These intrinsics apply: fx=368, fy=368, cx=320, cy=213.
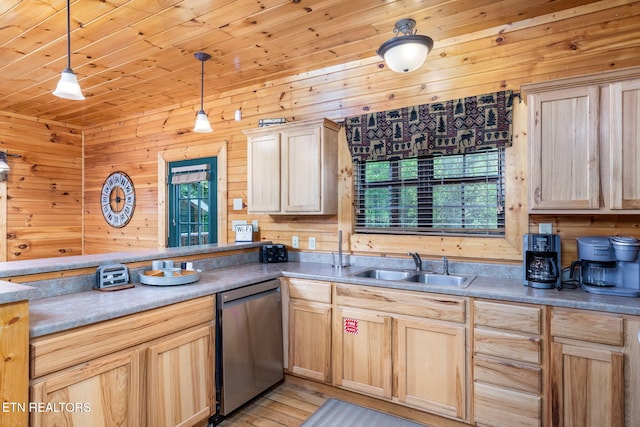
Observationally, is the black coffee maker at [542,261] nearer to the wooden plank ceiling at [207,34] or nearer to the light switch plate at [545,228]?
the light switch plate at [545,228]

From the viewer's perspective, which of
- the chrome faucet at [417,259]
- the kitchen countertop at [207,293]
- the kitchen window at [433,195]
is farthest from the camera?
the chrome faucet at [417,259]

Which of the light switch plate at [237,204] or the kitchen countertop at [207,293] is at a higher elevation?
the light switch plate at [237,204]

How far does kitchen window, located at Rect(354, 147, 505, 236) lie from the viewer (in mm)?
2705

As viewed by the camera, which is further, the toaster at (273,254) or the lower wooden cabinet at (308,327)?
the toaster at (273,254)

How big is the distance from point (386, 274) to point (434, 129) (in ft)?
3.96

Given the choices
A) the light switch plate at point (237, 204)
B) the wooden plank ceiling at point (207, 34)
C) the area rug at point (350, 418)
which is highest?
the wooden plank ceiling at point (207, 34)

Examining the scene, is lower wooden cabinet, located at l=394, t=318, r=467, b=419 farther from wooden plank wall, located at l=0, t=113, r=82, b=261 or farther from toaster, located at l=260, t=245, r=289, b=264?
wooden plank wall, located at l=0, t=113, r=82, b=261

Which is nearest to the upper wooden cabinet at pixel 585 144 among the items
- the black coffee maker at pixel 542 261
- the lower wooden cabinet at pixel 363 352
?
the black coffee maker at pixel 542 261

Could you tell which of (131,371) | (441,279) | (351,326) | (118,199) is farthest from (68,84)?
(118,199)

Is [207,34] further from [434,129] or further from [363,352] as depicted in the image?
[363,352]

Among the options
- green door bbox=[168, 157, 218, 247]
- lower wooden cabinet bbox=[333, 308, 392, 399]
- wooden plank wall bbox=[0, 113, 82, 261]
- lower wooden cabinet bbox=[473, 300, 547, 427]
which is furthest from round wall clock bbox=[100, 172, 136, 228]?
lower wooden cabinet bbox=[473, 300, 547, 427]

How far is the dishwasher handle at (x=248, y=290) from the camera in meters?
2.40

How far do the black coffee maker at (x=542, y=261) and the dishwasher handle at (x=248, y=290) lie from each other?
5.68 feet

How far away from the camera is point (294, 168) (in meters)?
3.22
